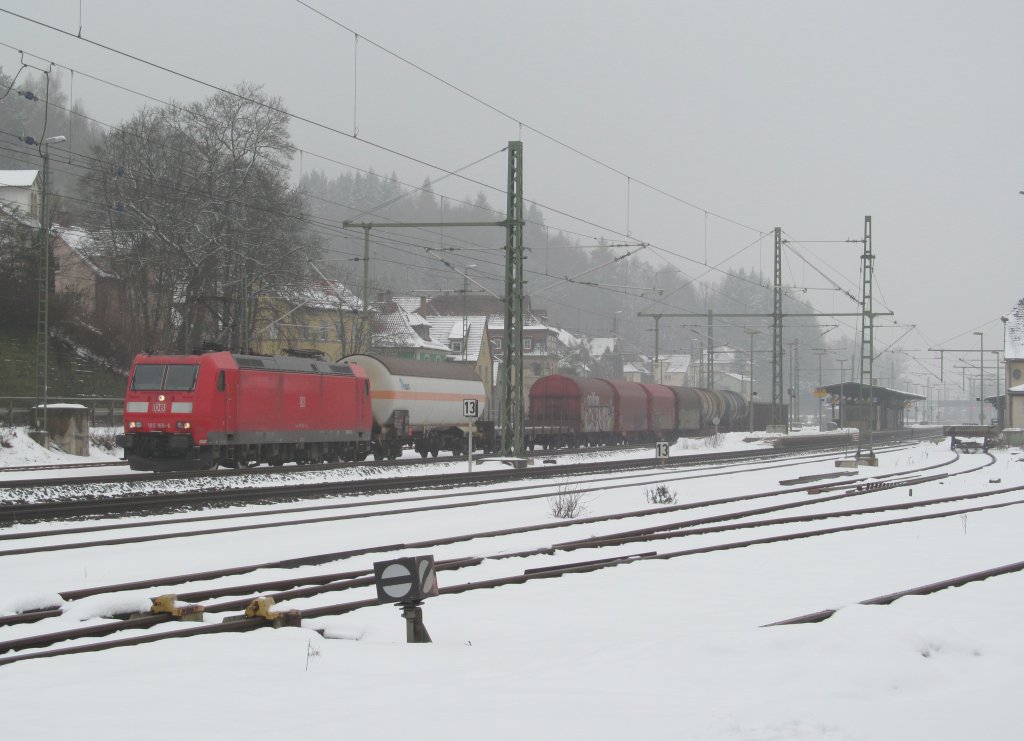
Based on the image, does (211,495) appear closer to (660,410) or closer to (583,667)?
(583,667)

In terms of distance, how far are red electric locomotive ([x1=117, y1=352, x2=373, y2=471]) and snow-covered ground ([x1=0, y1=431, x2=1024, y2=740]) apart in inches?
493

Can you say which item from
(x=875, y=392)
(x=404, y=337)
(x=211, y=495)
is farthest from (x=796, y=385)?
(x=211, y=495)

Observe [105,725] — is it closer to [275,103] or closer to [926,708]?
[926,708]

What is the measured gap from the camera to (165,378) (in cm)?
2567

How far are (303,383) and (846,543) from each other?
17.0 m

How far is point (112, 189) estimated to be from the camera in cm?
5016

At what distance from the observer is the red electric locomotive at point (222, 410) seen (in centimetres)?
2523

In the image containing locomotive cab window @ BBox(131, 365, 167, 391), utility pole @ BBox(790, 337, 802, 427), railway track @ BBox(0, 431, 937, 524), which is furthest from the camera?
utility pole @ BBox(790, 337, 802, 427)

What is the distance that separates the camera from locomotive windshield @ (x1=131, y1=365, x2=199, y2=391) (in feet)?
83.5

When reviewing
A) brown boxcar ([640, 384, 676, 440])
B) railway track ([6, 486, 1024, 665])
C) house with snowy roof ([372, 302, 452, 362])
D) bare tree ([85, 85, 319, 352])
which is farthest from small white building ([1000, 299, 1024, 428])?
railway track ([6, 486, 1024, 665])

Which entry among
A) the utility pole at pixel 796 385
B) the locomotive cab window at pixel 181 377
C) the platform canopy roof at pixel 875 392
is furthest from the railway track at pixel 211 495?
the platform canopy roof at pixel 875 392

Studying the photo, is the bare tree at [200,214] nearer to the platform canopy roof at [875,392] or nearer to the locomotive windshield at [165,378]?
the locomotive windshield at [165,378]

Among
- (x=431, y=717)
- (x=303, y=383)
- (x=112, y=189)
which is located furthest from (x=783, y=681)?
(x=112, y=189)

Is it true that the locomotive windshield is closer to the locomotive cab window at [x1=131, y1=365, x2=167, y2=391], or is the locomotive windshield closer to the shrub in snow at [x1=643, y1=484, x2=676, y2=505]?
the locomotive cab window at [x1=131, y1=365, x2=167, y2=391]
